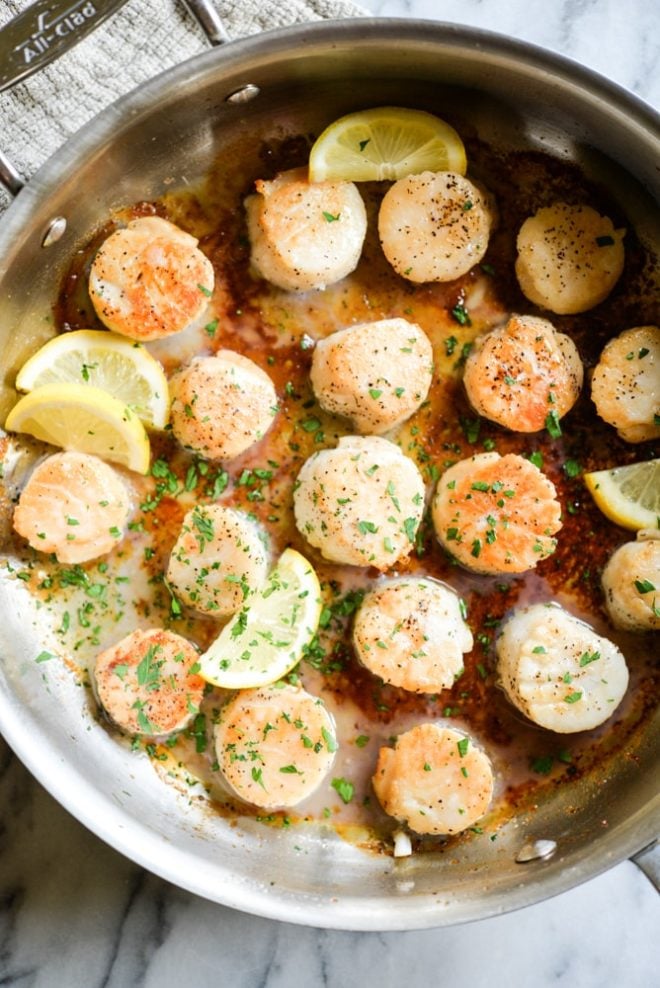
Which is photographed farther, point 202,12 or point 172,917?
point 172,917

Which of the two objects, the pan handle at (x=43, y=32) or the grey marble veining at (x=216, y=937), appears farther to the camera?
the grey marble veining at (x=216, y=937)

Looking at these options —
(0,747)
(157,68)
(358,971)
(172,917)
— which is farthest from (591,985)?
(157,68)

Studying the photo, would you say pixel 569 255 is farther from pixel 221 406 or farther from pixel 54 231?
pixel 54 231

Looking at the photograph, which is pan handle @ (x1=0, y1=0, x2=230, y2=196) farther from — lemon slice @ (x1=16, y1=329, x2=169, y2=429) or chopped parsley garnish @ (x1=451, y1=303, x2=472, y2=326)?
chopped parsley garnish @ (x1=451, y1=303, x2=472, y2=326)

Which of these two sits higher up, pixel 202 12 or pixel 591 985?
pixel 202 12

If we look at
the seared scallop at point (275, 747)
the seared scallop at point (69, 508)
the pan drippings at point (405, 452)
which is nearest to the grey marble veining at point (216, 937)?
the pan drippings at point (405, 452)

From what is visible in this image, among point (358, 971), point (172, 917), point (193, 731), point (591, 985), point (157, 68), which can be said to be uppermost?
point (157, 68)

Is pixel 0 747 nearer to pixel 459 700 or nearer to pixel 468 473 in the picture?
pixel 459 700

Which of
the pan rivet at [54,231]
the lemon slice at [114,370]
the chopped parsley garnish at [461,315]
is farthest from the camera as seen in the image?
Result: the chopped parsley garnish at [461,315]

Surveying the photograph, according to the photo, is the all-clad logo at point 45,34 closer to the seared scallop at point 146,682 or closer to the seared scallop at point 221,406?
the seared scallop at point 221,406
